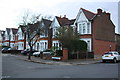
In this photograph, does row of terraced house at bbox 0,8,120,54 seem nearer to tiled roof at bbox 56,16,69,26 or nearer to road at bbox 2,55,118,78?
tiled roof at bbox 56,16,69,26

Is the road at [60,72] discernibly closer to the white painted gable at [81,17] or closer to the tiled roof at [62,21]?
the white painted gable at [81,17]

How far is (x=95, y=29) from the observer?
3322 cm

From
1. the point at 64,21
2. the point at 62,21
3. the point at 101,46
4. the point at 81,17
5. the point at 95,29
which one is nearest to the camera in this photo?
the point at 95,29

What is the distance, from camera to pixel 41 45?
43.5 m

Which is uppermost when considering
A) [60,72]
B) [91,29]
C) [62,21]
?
[62,21]

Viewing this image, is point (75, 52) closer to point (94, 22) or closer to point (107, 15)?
point (94, 22)

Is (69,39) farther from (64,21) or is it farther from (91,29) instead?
(64,21)

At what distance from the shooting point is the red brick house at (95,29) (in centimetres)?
3241

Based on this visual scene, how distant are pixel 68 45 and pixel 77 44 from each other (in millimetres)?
1546

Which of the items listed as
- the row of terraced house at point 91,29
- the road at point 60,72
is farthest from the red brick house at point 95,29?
the road at point 60,72

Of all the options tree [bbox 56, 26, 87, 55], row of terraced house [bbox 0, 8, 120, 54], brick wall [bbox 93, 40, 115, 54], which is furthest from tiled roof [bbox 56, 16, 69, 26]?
tree [bbox 56, 26, 87, 55]

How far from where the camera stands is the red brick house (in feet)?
106

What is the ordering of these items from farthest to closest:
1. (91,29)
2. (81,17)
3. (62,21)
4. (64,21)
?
(64,21) → (62,21) → (81,17) → (91,29)

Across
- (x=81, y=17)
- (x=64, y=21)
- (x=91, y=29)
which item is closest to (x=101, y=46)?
(x=91, y=29)
